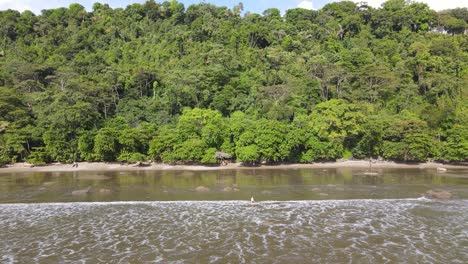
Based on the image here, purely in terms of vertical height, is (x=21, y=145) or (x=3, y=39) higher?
(x=3, y=39)

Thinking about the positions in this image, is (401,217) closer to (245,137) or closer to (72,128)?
(245,137)

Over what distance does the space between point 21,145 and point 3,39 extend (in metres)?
55.5

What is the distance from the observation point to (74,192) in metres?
35.0

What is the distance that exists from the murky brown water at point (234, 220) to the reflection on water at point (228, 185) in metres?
0.13

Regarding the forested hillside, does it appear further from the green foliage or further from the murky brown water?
the murky brown water

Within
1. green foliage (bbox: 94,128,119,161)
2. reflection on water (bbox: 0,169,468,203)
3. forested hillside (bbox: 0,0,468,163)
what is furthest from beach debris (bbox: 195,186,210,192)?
green foliage (bbox: 94,128,119,161)

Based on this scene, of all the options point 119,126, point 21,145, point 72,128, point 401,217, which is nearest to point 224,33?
point 119,126

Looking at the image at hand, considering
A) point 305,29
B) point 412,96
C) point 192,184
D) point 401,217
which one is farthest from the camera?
point 305,29

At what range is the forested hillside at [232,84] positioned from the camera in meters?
53.9

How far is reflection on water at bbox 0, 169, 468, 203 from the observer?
33.5 metres

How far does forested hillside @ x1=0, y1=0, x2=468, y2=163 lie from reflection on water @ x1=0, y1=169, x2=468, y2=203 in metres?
6.31

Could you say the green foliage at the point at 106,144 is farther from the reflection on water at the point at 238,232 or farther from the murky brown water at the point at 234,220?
the reflection on water at the point at 238,232

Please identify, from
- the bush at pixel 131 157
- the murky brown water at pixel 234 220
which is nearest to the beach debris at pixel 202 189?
the murky brown water at pixel 234 220

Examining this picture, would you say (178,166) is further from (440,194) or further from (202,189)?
(440,194)
